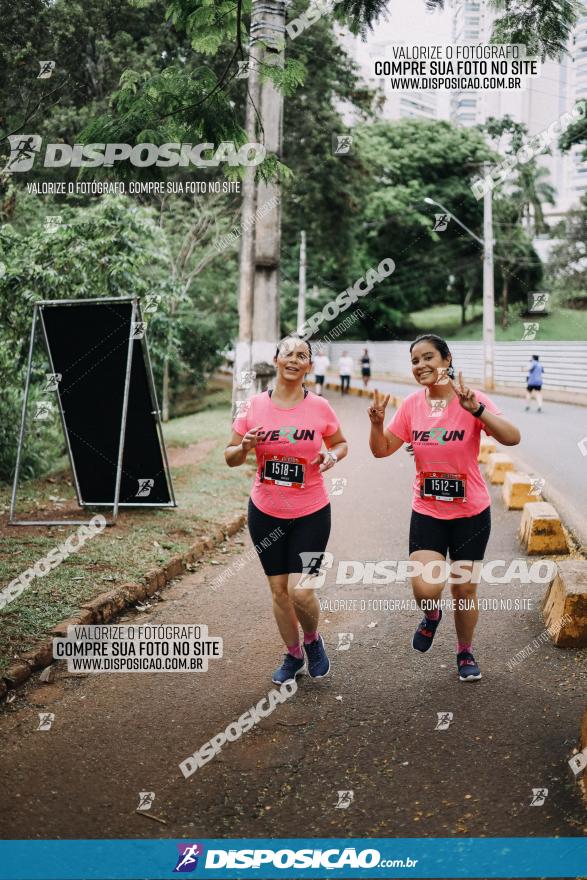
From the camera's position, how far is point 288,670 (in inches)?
181

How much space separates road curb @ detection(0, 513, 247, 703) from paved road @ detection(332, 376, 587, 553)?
11.3ft

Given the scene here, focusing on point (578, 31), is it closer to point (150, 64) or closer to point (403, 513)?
point (403, 513)

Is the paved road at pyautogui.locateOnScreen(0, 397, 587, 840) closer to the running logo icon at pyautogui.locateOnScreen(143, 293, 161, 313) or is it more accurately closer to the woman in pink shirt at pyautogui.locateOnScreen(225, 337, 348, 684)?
the woman in pink shirt at pyautogui.locateOnScreen(225, 337, 348, 684)

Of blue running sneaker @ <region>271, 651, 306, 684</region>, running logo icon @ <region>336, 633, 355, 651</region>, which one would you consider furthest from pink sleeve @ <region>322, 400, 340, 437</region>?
running logo icon @ <region>336, 633, 355, 651</region>

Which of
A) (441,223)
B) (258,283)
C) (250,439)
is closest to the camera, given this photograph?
(250,439)

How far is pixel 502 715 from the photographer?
4.12 meters

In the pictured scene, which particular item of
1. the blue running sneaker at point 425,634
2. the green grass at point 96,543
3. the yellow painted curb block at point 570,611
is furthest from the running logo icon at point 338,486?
the blue running sneaker at point 425,634

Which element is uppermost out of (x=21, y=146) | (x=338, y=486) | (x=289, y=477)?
(x=21, y=146)

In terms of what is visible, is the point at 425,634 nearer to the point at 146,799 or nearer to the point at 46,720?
the point at 146,799

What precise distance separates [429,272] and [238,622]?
136ft

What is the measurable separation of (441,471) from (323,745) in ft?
4.94

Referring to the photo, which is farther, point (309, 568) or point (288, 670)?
point (288, 670)

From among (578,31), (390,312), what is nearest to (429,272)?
(390,312)

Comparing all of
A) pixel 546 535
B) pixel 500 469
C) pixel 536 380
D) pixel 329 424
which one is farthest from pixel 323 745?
pixel 536 380
